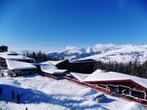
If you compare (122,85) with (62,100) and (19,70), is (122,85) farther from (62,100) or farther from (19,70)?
(19,70)

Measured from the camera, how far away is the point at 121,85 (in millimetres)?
43188

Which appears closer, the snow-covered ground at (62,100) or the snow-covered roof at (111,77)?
the snow-covered ground at (62,100)

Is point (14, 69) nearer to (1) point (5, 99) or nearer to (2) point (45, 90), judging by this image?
(2) point (45, 90)

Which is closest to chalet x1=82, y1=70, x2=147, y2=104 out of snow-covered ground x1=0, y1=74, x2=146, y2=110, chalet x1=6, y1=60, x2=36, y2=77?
snow-covered ground x1=0, y1=74, x2=146, y2=110

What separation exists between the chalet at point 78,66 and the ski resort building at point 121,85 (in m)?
29.0

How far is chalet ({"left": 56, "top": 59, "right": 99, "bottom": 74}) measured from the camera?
78875 mm

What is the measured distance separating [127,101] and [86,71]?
153 ft

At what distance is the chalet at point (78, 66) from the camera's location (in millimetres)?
78875

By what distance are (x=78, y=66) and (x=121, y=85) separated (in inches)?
1566

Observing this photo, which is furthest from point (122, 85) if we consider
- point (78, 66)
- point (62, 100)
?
point (78, 66)

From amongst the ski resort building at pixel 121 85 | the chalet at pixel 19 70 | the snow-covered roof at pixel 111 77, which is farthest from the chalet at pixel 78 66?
the ski resort building at pixel 121 85

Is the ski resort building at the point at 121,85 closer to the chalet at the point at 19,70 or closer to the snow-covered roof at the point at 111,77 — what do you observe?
the snow-covered roof at the point at 111,77

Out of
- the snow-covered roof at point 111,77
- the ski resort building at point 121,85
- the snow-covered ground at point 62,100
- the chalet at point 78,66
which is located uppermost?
the chalet at point 78,66

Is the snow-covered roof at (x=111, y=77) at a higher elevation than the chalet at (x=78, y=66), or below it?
below
